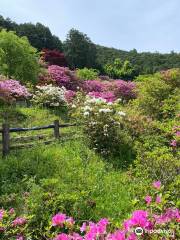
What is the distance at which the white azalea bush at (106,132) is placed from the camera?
1338cm

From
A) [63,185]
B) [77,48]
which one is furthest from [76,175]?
[77,48]

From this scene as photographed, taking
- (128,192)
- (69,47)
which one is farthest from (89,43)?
(128,192)

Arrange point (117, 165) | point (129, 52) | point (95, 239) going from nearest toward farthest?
point (95, 239)
point (117, 165)
point (129, 52)

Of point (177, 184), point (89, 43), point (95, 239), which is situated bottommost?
point (177, 184)

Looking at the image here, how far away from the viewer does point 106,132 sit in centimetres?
1354

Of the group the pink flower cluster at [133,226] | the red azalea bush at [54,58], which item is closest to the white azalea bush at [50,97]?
the pink flower cluster at [133,226]

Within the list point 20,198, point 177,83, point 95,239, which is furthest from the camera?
point 177,83

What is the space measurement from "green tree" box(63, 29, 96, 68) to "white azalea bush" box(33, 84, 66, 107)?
1180 inches

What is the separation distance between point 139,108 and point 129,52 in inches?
2824

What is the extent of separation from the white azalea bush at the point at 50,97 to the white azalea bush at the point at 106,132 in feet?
20.5

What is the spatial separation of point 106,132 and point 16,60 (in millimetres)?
10169

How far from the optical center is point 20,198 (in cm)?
899

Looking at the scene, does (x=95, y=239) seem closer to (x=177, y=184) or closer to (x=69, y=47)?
(x=177, y=184)

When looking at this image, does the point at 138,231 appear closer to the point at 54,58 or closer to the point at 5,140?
the point at 5,140
